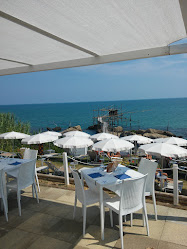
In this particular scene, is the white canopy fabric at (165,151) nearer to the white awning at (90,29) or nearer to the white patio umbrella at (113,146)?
the white patio umbrella at (113,146)

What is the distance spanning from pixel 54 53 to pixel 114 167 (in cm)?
266

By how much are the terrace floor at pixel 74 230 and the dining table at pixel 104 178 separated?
0.43m

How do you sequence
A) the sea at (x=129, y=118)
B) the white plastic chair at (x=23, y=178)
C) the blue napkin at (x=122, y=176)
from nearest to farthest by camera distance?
the blue napkin at (x=122, y=176) < the white plastic chair at (x=23, y=178) < the sea at (x=129, y=118)

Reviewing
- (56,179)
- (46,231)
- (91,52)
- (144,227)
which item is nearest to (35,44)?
(91,52)

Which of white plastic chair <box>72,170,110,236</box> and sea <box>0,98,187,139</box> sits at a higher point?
white plastic chair <box>72,170,110,236</box>

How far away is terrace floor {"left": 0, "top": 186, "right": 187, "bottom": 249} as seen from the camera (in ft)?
11.7

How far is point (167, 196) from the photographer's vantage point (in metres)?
5.00

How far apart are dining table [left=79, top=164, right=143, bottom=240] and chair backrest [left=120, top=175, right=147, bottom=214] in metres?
0.34

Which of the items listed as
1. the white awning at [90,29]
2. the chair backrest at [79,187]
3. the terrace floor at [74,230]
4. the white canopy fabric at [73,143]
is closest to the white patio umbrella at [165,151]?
the terrace floor at [74,230]

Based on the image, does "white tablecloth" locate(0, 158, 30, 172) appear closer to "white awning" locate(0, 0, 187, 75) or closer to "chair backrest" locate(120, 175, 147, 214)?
"white awning" locate(0, 0, 187, 75)

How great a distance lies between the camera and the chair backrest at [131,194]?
3.43 m

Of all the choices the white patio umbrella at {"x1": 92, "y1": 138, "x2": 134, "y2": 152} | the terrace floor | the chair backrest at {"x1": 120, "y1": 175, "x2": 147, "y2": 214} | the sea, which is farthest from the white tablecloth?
the sea

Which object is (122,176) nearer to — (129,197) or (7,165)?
(129,197)

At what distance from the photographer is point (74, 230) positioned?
158 inches
